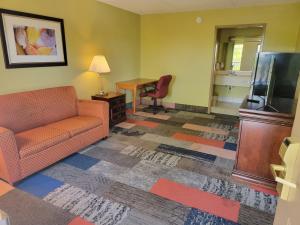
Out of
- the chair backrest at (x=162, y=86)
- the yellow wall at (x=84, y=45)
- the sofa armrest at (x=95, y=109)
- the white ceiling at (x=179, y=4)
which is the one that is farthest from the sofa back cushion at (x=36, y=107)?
the white ceiling at (x=179, y=4)

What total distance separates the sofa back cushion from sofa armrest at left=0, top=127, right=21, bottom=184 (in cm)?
50

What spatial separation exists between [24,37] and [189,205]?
2.97 meters

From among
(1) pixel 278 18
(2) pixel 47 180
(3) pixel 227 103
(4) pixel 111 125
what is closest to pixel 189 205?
(2) pixel 47 180

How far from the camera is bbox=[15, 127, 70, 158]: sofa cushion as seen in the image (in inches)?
85.4

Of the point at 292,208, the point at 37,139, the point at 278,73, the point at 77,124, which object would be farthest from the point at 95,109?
the point at 292,208

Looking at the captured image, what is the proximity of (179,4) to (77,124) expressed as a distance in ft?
10.1

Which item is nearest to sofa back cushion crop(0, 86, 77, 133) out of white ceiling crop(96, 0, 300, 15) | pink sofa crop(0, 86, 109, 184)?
pink sofa crop(0, 86, 109, 184)

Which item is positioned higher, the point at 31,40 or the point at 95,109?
the point at 31,40

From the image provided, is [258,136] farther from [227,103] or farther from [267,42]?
[227,103]

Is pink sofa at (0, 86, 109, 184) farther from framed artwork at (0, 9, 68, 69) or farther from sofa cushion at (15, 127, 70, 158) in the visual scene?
framed artwork at (0, 9, 68, 69)

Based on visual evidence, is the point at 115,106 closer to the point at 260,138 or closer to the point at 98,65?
the point at 98,65

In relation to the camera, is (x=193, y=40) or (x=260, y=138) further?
(x=193, y=40)

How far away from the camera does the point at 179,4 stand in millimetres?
4066

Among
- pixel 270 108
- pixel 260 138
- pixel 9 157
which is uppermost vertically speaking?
pixel 270 108
